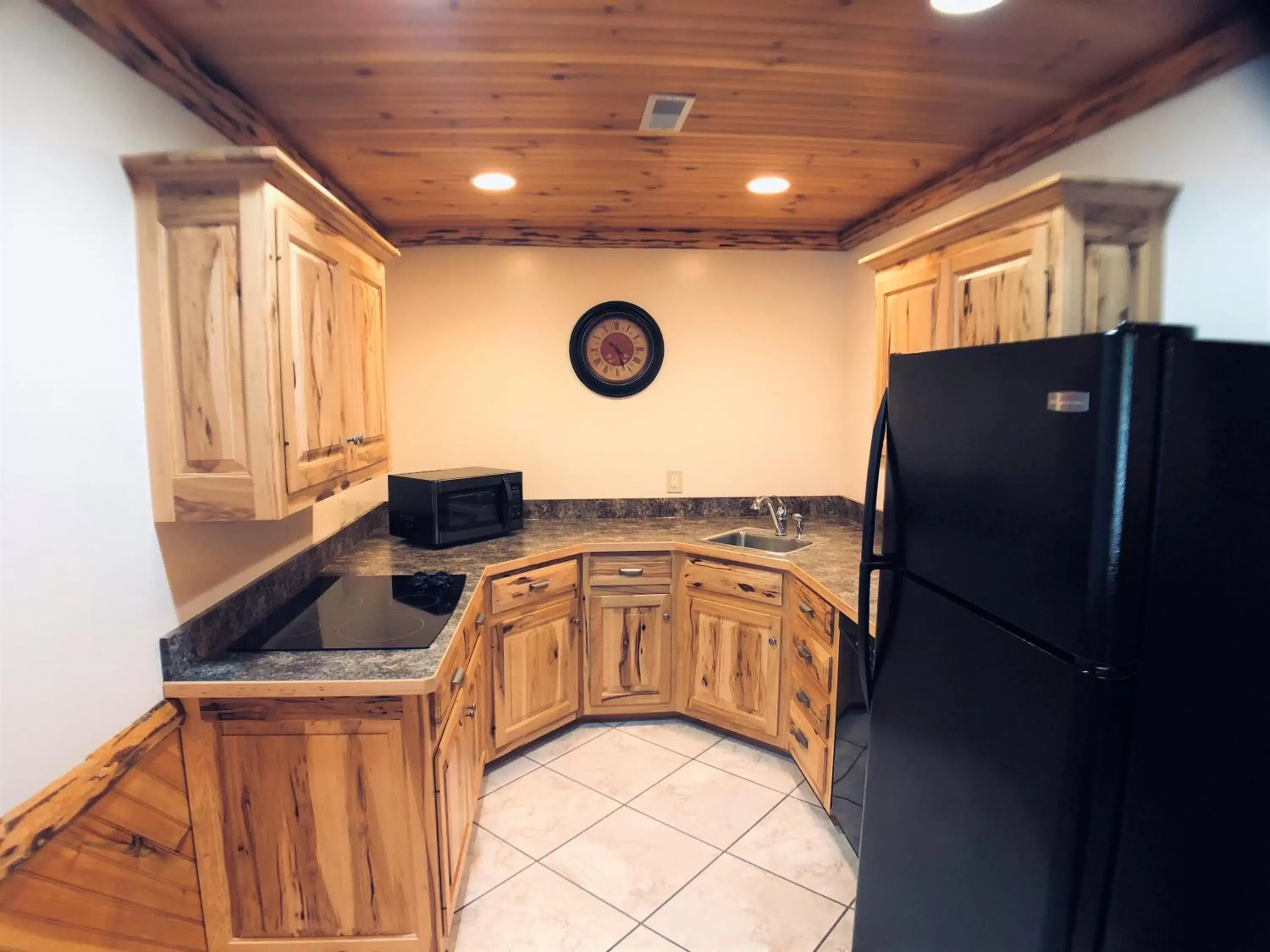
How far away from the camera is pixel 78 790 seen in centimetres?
124

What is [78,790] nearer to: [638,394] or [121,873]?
[121,873]

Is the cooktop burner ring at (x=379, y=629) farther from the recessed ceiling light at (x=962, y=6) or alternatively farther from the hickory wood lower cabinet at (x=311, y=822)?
the recessed ceiling light at (x=962, y=6)

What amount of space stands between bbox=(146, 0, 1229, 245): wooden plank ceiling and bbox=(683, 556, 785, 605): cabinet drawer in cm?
153

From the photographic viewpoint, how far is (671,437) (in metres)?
3.49

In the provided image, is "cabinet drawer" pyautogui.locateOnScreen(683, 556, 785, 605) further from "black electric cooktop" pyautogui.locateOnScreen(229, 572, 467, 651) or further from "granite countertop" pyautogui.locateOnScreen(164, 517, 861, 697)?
"black electric cooktop" pyautogui.locateOnScreen(229, 572, 467, 651)

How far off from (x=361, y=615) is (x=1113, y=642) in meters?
1.84

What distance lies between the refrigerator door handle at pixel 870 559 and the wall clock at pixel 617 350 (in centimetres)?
197

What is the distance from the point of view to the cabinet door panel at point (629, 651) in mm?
2996

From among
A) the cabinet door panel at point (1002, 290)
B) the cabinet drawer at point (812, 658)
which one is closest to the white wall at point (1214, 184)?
the cabinet door panel at point (1002, 290)


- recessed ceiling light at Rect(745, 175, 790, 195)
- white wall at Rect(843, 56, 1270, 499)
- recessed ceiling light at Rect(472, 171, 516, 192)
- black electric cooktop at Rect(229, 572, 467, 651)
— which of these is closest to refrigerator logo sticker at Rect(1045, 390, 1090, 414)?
white wall at Rect(843, 56, 1270, 499)

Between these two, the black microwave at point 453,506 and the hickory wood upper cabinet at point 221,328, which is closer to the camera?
the hickory wood upper cabinet at point 221,328

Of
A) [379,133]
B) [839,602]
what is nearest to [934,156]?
[839,602]

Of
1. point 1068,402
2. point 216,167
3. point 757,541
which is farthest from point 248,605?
point 757,541

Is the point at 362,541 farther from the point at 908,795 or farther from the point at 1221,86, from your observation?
the point at 1221,86
